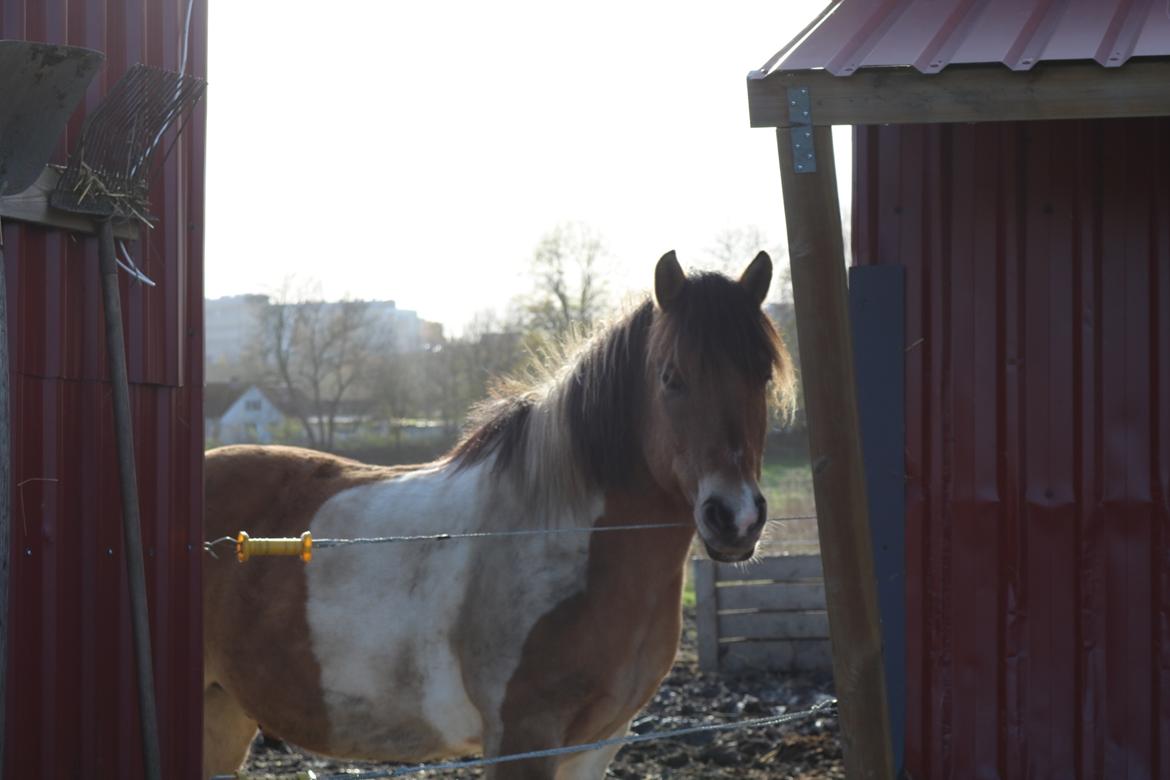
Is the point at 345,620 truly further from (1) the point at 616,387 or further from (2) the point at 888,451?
(2) the point at 888,451

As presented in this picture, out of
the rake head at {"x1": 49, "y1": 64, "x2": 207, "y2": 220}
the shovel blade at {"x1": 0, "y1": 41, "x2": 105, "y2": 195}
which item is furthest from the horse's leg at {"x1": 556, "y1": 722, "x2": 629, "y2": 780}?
the shovel blade at {"x1": 0, "y1": 41, "x2": 105, "y2": 195}

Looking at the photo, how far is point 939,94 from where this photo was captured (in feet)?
11.0

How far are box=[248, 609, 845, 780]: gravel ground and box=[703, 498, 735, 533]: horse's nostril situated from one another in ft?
9.35

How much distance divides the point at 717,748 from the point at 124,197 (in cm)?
448

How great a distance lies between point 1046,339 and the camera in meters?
4.51

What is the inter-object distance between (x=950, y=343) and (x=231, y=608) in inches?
118

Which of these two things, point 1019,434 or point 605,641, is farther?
point 1019,434

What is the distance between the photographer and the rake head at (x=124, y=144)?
11.4 feet

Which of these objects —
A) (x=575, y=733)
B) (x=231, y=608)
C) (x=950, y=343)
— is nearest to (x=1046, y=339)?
(x=950, y=343)

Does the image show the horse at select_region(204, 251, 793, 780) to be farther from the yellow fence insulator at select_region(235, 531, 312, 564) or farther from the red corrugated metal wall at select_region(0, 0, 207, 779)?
the yellow fence insulator at select_region(235, 531, 312, 564)

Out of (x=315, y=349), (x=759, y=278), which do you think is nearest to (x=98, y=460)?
(x=759, y=278)

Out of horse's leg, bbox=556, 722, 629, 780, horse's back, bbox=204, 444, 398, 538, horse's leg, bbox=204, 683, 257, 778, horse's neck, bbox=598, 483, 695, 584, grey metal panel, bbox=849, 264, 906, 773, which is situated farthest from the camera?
horse's leg, bbox=204, 683, 257, 778

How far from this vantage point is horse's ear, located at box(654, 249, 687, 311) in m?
3.97

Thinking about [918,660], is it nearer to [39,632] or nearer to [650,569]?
[650,569]
